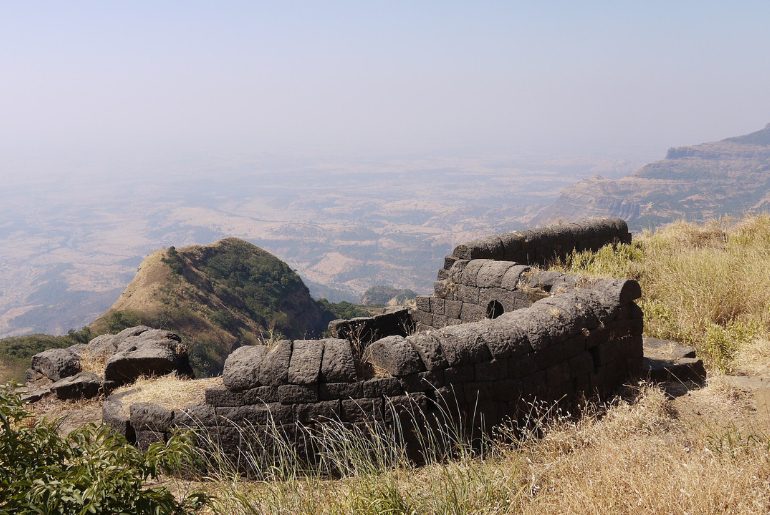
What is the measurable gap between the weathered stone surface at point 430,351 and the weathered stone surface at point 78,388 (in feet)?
13.5

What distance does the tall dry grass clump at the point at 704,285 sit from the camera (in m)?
7.47

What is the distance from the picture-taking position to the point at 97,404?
22.9 feet

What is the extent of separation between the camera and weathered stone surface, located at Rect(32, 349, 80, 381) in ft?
27.3

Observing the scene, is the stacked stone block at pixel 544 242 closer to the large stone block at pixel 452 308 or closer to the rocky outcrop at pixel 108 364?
the large stone block at pixel 452 308

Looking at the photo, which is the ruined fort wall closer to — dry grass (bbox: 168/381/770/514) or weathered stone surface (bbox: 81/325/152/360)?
dry grass (bbox: 168/381/770/514)

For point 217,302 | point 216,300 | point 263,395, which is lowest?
point 217,302

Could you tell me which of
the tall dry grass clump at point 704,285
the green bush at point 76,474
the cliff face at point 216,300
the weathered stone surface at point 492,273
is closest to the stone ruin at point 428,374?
the tall dry grass clump at point 704,285

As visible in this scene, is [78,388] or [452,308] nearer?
[78,388]

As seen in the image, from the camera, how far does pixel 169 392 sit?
5.96m

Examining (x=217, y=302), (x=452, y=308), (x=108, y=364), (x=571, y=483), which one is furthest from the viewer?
(x=217, y=302)

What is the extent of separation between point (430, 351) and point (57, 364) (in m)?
5.76

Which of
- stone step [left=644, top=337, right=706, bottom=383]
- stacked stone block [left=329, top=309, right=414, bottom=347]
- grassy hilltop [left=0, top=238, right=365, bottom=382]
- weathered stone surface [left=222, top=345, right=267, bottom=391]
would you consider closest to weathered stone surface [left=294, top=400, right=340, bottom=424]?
weathered stone surface [left=222, top=345, right=267, bottom=391]

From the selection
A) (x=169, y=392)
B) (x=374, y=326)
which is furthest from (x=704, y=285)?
(x=169, y=392)

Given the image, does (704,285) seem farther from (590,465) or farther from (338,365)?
(338,365)
